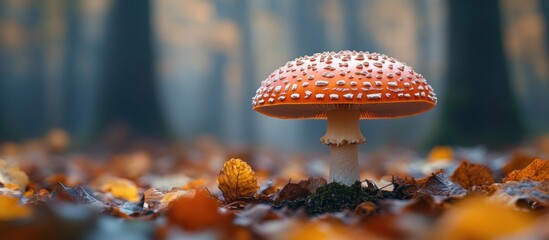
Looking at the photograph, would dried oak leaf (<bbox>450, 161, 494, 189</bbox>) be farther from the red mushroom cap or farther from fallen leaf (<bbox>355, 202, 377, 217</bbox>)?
fallen leaf (<bbox>355, 202, 377, 217</bbox>)

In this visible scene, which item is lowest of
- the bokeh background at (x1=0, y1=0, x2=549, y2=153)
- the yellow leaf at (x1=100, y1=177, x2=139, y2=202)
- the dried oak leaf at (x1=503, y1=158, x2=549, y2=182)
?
the yellow leaf at (x1=100, y1=177, x2=139, y2=202)

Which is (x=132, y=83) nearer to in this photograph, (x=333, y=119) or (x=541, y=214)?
(x=333, y=119)

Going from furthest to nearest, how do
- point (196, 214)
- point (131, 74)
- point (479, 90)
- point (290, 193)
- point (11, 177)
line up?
point (131, 74)
point (479, 90)
point (11, 177)
point (290, 193)
point (196, 214)

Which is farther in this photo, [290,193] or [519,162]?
[519,162]

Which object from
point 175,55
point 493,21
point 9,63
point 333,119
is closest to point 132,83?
point 493,21

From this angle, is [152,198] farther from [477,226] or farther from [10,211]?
[477,226]

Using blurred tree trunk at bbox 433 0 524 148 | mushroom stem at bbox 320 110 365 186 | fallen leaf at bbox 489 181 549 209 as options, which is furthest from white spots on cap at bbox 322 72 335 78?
blurred tree trunk at bbox 433 0 524 148

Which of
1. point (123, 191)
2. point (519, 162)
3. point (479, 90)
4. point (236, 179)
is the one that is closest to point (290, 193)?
point (236, 179)
